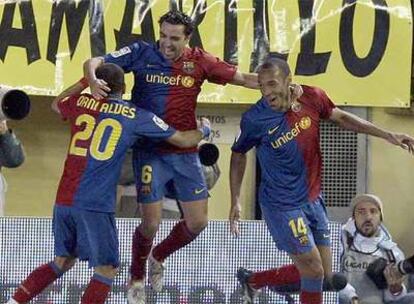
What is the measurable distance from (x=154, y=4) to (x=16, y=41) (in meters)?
1.37

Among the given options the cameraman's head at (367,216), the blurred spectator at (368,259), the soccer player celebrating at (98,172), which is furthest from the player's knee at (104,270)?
the cameraman's head at (367,216)

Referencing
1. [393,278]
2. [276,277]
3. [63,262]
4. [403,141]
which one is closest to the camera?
[63,262]

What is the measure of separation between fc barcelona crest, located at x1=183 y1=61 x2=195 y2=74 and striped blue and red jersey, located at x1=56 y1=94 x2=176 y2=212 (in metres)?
0.53

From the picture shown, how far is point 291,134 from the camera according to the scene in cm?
1099

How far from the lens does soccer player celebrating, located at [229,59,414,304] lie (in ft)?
36.0

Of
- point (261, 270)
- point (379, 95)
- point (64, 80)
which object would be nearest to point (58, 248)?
point (261, 270)

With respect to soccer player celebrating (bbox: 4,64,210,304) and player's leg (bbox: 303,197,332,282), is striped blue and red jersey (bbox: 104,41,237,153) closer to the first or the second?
soccer player celebrating (bbox: 4,64,210,304)

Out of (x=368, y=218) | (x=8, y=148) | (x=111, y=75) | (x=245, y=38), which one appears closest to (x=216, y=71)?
(x=111, y=75)

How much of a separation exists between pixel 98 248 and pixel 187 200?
94 cm

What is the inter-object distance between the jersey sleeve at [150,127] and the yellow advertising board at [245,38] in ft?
12.7

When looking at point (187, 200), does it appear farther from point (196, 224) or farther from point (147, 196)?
point (147, 196)

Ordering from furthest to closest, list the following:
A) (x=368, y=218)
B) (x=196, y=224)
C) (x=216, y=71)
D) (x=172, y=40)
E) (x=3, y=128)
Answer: (x=368, y=218) → (x=196, y=224) → (x=216, y=71) → (x=172, y=40) → (x=3, y=128)

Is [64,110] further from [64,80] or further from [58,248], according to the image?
[64,80]

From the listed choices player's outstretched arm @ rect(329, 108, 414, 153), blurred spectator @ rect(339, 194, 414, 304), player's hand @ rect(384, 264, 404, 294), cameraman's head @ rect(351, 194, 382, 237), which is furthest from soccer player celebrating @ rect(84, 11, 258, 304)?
cameraman's head @ rect(351, 194, 382, 237)
